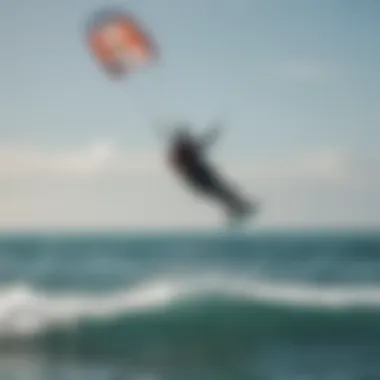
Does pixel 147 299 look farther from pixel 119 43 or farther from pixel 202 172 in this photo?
pixel 119 43

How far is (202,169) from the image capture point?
1603 millimetres

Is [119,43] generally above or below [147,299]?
above

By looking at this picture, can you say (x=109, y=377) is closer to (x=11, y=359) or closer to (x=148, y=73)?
(x=11, y=359)

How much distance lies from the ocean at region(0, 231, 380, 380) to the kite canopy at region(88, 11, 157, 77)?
0.40m

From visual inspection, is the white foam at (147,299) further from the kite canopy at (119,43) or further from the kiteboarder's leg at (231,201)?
the kite canopy at (119,43)

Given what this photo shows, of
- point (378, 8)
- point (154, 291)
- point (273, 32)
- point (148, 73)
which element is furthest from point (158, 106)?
point (378, 8)

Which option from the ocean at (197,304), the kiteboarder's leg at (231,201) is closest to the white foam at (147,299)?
the ocean at (197,304)

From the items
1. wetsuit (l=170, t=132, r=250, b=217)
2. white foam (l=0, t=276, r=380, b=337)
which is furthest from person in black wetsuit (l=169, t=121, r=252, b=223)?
white foam (l=0, t=276, r=380, b=337)

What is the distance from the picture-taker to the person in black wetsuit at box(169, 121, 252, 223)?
1.60m

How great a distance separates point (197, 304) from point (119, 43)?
2.07ft

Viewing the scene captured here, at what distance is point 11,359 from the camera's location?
5.39ft

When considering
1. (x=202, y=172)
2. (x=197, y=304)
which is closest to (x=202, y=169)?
(x=202, y=172)

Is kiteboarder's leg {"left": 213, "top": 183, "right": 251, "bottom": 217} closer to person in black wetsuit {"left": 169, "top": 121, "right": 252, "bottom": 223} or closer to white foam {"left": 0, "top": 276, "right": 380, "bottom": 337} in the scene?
person in black wetsuit {"left": 169, "top": 121, "right": 252, "bottom": 223}

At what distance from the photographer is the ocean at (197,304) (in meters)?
1.59
